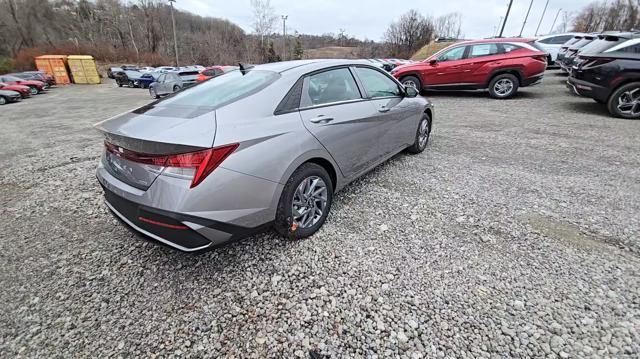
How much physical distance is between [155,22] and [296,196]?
69.3 m

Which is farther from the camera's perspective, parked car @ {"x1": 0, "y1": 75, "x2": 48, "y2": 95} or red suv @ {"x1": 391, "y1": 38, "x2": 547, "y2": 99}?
parked car @ {"x1": 0, "y1": 75, "x2": 48, "y2": 95}

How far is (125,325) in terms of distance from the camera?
5.90ft

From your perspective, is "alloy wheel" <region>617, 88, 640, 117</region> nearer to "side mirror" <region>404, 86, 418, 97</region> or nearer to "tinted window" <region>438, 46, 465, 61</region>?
"tinted window" <region>438, 46, 465, 61</region>

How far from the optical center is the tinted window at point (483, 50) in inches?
326

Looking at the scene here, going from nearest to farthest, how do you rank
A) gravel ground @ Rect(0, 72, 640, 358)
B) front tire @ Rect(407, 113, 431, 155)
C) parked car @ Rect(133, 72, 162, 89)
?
1. gravel ground @ Rect(0, 72, 640, 358)
2. front tire @ Rect(407, 113, 431, 155)
3. parked car @ Rect(133, 72, 162, 89)

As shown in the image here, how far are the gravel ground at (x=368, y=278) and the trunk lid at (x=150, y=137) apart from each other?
817mm

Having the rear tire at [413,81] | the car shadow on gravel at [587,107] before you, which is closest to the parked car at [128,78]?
the rear tire at [413,81]

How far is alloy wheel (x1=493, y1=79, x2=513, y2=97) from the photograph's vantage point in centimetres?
845

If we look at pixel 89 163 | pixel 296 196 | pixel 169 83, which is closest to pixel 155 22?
pixel 169 83

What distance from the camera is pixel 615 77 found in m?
5.88

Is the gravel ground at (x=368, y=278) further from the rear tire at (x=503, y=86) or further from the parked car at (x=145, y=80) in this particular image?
the parked car at (x=145, y=80)

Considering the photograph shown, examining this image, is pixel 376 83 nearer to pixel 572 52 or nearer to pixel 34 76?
pixel 572 52

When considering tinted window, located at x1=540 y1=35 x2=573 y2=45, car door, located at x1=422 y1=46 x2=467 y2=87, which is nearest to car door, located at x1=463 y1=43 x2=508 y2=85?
car door, located at x1=422 y1=46 x2=467 y2=87

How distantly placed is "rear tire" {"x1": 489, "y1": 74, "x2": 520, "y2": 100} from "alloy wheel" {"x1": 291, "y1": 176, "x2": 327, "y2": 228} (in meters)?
8.36
